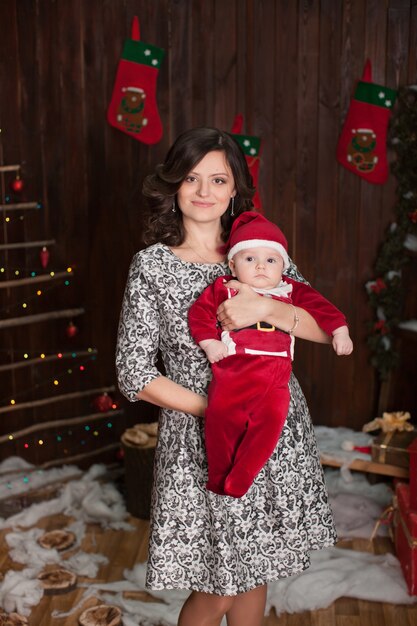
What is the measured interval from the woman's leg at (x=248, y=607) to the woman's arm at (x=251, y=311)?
0.73 m

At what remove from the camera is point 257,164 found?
404 centimetres

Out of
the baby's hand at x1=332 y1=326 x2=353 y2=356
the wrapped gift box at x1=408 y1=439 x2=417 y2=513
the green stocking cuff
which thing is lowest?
the wrapped gift box at x1=408 y1=439 x2=417 y2=513

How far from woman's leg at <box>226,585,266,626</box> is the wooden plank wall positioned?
6.58ft

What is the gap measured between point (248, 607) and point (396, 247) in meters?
2.16

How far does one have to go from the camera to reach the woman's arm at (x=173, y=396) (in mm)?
2092

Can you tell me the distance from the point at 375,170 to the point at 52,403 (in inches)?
77.2

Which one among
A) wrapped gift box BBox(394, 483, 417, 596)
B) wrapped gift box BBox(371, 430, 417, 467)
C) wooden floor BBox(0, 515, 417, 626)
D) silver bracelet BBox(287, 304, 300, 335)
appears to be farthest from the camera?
wrapped gift box BBox(371, 430, 417, 467)

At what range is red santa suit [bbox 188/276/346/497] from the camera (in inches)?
79.4

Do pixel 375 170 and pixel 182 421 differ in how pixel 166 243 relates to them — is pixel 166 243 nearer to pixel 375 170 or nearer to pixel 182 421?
pixel 182 421

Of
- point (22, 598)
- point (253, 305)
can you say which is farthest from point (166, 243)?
point (22, 598)

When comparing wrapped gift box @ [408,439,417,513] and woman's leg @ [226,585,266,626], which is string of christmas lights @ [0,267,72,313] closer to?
wrapped gift box @ [408,439,417,513]

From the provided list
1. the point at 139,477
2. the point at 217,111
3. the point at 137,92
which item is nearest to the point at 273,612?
the point at 139,477

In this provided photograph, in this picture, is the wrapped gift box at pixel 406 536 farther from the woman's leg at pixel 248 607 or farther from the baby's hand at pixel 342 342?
the baby's hand at pixel 342 342

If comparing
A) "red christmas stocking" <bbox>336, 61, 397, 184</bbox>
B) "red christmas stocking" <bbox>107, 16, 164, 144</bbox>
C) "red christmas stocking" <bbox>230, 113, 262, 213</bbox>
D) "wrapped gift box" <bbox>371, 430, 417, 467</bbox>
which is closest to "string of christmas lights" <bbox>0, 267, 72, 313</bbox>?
"red christmas stocking" <bbox>107, 16, 164, 144</bbox>
